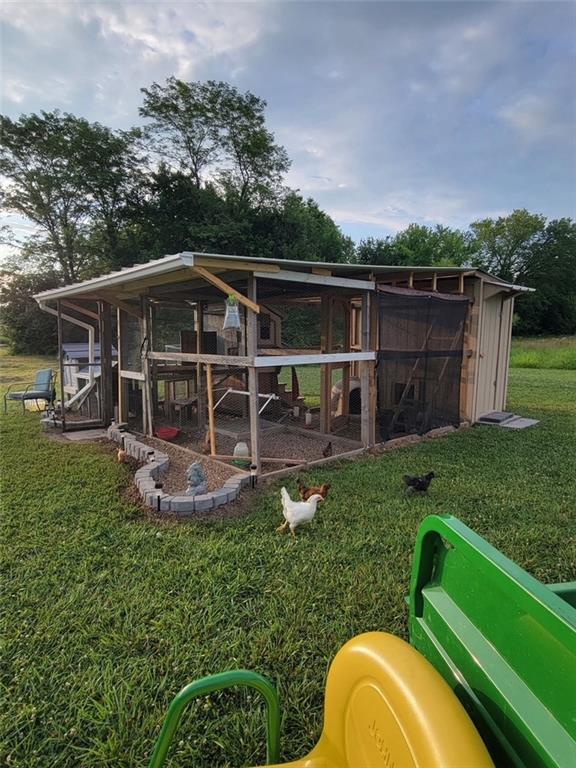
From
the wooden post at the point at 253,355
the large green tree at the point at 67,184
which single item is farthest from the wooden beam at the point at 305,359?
the large green tree at the point at 67,184

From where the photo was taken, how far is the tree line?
63.1 feet

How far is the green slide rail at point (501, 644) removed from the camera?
2.35 ft

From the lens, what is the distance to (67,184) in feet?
64.6

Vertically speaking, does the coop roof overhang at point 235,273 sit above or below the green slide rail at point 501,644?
above

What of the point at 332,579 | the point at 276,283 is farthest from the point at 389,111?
the point at 332,579

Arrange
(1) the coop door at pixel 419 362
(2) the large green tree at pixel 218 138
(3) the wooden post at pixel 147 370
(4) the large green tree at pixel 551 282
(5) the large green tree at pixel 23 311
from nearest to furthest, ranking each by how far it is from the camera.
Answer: (1) the coop door at pixel 419 362
(3) the wooden post at pixel 147 370
(5) the large green tree at pixel 23 311
(2) the large green tree at pixel 218 138
(4) the large green tree at pixel 551 282

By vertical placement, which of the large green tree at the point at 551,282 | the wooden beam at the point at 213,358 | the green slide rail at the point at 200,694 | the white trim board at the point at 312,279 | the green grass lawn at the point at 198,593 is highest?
the large green tree at the point at 551,282

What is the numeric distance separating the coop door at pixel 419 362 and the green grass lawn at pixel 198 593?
5.25ft

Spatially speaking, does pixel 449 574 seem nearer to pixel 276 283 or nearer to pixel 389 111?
pixel 276 283

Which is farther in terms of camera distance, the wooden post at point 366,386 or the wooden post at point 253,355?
the wooden post at point 366,386

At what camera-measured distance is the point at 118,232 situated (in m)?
20.4

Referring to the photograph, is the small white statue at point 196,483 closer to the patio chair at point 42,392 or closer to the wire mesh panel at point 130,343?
the wire mesh panel at point 130,343

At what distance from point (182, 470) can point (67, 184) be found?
20.5 m

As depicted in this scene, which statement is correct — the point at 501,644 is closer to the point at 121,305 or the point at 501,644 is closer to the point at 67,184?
the point at 121,305
